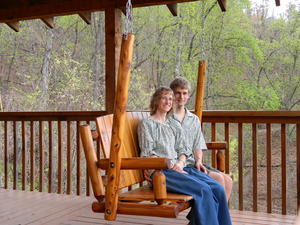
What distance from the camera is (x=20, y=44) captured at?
40.9ft

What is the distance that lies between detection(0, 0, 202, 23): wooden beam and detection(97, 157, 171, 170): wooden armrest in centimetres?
192

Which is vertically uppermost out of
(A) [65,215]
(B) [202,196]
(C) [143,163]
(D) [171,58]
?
(D) [171,58]

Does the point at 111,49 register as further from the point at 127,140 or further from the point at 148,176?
the point at 148,176

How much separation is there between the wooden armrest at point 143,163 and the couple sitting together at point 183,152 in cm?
34

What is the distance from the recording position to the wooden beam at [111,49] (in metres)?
4.05

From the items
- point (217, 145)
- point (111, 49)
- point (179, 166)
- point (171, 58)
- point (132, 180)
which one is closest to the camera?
point (179, 166)

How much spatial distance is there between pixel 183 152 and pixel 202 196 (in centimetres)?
54

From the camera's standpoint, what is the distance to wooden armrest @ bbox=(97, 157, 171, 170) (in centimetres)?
236

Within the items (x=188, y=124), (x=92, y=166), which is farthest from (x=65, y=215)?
(x=188, y=124)

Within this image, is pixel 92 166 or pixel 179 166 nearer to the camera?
pixel 92 166

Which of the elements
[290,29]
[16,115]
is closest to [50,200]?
[16,115]

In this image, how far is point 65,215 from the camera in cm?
362

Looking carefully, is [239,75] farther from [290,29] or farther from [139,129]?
[139,129]

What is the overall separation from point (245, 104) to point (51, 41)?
6146mm
